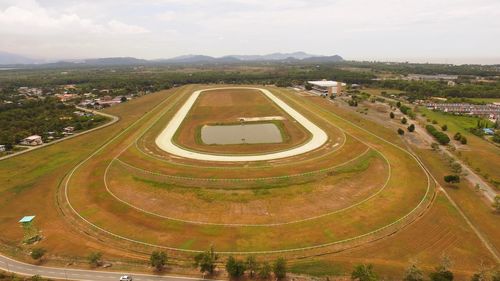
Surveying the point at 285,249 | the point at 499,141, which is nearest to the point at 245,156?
the point at 285,249

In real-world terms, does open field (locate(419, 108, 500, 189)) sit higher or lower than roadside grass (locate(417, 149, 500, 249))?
higher

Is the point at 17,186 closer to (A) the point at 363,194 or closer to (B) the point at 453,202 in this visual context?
(A) the point at 363,194

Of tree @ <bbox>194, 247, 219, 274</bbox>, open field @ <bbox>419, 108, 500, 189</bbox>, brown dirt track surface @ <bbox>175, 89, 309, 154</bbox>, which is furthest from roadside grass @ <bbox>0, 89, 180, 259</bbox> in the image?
open field @ <bbox>419, 108, 500, 189</bbox>

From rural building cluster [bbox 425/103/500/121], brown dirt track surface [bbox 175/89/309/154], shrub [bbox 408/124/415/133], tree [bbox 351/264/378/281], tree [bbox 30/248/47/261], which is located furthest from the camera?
rural building cluster [bbox 425/103/500/121]

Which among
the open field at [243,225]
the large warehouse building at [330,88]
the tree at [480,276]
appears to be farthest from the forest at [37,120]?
the large warehouse building at [330,88]

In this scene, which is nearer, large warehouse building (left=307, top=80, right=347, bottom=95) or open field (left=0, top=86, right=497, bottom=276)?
open field (left=0, top=86, right=497, bottom=276)

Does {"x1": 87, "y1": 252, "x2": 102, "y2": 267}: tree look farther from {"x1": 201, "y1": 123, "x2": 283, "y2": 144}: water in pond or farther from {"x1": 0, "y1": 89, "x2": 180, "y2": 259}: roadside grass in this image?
{"x1": 201, "y1": 123, "x2": 283, "y2": 144}: water in pond

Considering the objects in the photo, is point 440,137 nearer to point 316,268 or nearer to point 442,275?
point 442,275
